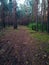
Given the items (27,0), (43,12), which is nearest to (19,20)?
(27,0)

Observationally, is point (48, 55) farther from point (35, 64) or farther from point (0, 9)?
point (0, 9)

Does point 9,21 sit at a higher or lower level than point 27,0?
lower

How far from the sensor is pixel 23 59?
7.05 metres

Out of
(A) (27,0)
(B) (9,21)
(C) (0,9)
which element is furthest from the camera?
(A) (27,0)

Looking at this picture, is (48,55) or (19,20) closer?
(48,55)

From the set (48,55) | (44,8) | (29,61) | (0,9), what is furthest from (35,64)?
(0,9)

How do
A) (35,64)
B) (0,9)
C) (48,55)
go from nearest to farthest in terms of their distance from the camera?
(35,64), (48,55), (0,9)

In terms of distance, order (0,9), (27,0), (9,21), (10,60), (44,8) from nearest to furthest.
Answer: (10,60)
(44,8)
(0,9)
(9,21)
(27,0)

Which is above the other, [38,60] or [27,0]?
[27,0]

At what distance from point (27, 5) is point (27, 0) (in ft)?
6.05

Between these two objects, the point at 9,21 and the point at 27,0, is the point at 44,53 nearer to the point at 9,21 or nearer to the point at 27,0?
the point at 9,21

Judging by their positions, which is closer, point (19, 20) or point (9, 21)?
point (9, 21)

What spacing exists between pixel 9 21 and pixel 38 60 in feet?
103

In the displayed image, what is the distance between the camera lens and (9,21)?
38000 mm
